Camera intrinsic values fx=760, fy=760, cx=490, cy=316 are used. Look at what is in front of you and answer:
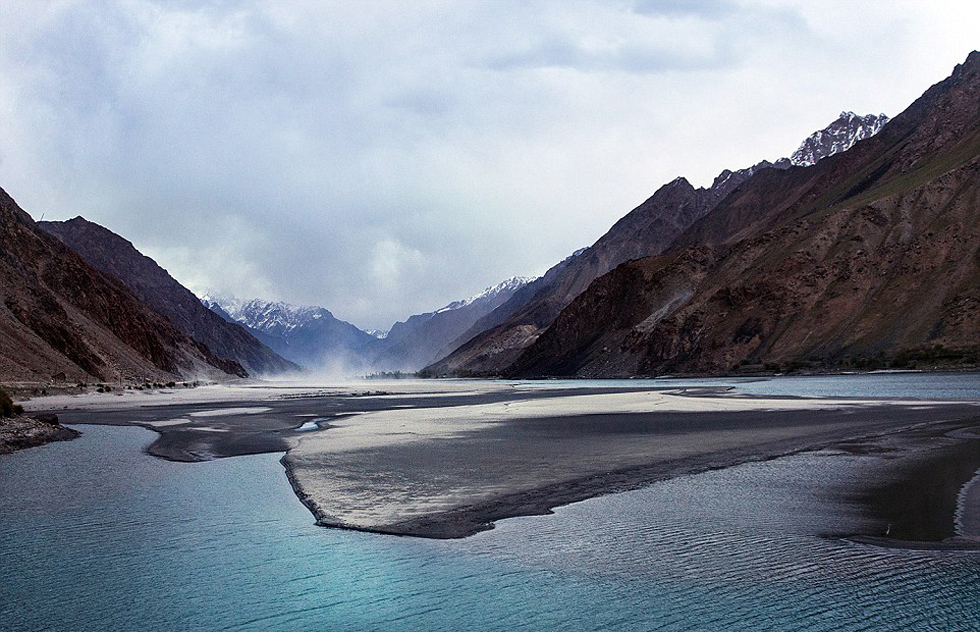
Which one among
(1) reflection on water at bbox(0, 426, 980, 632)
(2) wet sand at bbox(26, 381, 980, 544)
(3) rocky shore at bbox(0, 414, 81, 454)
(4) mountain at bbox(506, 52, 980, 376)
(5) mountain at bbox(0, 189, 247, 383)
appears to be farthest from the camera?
(4) mountain at bbox(506, 52, 980, 376)

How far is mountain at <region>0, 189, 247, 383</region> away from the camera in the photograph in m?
76.2

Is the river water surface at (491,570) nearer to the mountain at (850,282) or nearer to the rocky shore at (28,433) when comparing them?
the rocky shore at (28,433)

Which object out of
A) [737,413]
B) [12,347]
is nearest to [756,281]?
[737,413]

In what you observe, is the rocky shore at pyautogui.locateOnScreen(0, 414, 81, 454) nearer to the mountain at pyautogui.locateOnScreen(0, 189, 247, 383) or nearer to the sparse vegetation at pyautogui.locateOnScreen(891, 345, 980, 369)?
the mountain at pyautogui.locateOnScreen(0, 189, 247, 383)

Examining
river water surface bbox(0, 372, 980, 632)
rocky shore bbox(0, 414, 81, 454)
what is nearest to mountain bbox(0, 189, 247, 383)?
rocky shore bbox(0, 414, 81, 454)

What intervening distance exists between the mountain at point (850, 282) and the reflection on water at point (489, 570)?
104502mm

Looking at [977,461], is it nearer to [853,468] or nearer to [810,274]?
[853,468]

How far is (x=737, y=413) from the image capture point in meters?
42.9

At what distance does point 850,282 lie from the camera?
130375 millimetres

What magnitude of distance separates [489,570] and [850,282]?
439 ft

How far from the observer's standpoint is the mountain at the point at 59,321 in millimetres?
76188

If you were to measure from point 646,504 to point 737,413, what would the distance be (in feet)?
92.6

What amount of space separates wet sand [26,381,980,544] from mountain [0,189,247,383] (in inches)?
1407

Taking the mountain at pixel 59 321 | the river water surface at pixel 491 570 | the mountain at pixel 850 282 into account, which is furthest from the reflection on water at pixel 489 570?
the mountain at pixel 850 282
